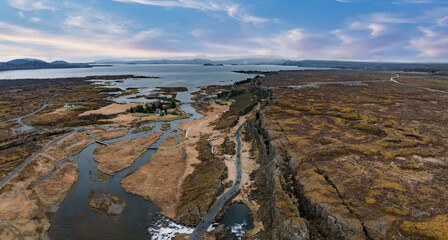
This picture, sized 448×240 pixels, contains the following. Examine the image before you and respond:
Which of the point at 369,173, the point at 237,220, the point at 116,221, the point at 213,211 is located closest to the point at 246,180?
the point at 237,220

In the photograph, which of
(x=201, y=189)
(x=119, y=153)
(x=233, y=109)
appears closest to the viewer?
(x=201, y=189)

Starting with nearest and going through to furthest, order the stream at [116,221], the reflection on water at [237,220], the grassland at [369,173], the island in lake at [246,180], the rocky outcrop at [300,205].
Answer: the grassland at [369,173]
the rocky outcrop at [300,205]
the island in lake at [246,180]
the reflection on water at [237,220]
the stream at [116,221]

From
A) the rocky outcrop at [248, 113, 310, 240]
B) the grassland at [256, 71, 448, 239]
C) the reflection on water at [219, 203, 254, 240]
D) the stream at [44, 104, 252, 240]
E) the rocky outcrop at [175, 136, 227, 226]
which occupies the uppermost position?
the grassland at [256, 71, 448, 239]

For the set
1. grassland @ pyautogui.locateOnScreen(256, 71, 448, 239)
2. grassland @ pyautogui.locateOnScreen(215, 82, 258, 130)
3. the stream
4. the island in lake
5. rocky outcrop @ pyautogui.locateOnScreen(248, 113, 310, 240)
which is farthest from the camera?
grassland @ pyautogui.locateOnScreen(215, 82, 258, 130)

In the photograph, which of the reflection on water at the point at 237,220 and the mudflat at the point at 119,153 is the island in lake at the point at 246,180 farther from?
the mudflat at the point at 119,153

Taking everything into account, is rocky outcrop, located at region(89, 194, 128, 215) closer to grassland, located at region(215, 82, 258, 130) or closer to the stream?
the stream

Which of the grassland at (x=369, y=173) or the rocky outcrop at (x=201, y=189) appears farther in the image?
the rocky outcrop at (x=201, y=189)

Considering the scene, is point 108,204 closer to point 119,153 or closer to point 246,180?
point 119,153

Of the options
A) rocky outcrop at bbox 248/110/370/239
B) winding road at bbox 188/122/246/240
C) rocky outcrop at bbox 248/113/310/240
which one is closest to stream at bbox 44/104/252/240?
winding road at bbox 188/122/246/240

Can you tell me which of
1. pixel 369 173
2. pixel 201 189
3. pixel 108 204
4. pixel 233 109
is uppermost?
pixel 369 173

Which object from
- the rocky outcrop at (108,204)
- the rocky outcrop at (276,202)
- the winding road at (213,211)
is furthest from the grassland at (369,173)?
the rocky outcrop at (108,204)

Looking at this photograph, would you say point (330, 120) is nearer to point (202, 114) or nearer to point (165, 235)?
point (165, 235)
